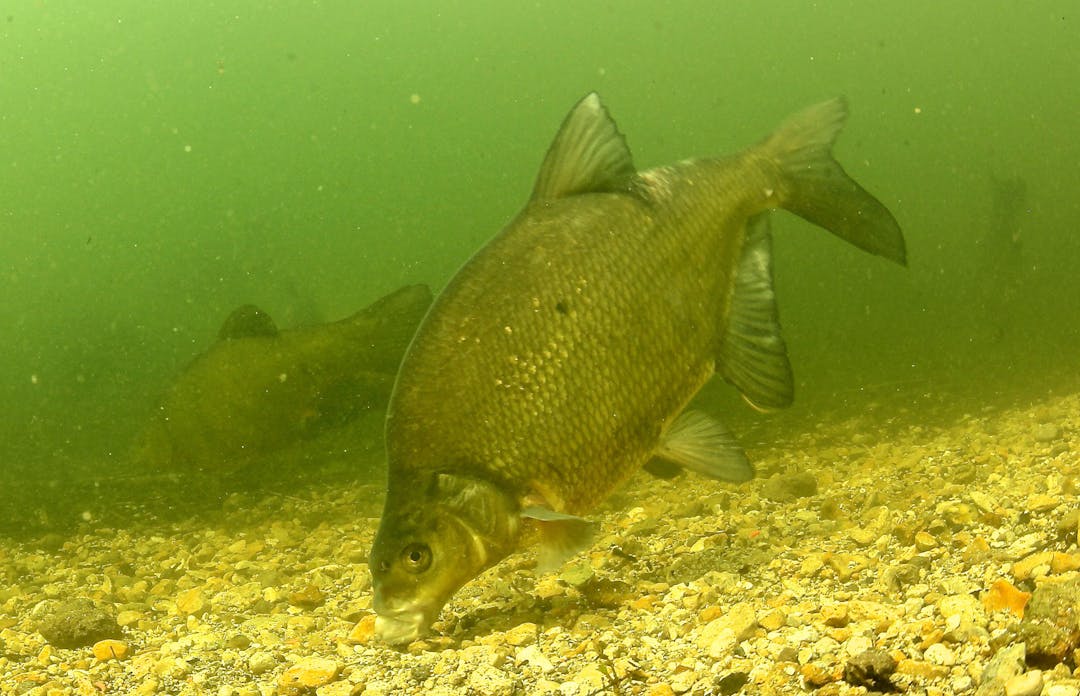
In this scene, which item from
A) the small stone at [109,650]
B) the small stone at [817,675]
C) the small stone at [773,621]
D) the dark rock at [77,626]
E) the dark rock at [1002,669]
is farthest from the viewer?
the dark rock at [77,626]

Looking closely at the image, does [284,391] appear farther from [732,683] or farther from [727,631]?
[732,683]

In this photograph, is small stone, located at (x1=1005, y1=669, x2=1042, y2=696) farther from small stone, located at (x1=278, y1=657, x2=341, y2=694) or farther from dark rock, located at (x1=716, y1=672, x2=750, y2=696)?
small stone, located at (x1=278, y1=657, x2=341, y2=694)

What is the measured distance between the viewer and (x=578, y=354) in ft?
7.80

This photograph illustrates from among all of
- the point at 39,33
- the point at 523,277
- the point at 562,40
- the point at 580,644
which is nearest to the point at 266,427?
the point at 580,644

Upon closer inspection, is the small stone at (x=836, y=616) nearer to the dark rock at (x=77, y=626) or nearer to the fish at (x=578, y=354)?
the fish at (x=578, y=354)

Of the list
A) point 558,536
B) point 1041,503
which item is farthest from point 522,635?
point 1041,503

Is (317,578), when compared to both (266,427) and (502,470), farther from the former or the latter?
(502,470)

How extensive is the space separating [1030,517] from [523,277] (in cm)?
241

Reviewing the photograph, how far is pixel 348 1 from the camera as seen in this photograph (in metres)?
75.6

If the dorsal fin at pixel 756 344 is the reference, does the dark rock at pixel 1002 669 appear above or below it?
below

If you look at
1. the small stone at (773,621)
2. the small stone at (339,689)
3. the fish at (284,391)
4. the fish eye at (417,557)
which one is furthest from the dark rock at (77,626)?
the fish at (284,391)

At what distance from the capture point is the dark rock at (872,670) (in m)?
2.12

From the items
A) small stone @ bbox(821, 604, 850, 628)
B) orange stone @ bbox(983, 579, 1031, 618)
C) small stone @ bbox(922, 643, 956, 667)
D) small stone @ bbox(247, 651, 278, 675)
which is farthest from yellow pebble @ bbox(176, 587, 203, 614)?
orange stone @ bbox(983, 579, 1031, 618)

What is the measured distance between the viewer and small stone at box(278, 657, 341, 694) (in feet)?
9.38
